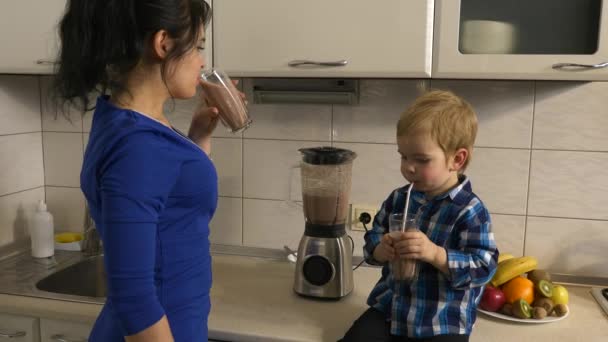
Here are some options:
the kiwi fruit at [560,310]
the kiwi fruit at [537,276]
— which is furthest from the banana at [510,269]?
the kiwi fruit at [560,310]

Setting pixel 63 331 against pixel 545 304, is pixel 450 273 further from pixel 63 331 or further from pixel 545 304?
pixel 63 331

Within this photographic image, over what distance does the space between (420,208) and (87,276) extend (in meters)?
1.15

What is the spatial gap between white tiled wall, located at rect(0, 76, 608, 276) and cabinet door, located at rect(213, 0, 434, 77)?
0.36 meters

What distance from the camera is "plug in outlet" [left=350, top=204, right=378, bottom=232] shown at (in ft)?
5.67

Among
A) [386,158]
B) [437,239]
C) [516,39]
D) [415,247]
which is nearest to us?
[415,247]

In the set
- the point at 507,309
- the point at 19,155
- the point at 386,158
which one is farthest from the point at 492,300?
the point at 19,155

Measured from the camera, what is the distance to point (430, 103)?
1.12 metres

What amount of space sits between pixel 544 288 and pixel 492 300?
0.50 feet

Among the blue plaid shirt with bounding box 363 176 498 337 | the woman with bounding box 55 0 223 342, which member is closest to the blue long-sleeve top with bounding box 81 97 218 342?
the woman with bounding box 55 0 223 342

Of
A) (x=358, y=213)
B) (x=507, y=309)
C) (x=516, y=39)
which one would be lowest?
(x=507, y=309)

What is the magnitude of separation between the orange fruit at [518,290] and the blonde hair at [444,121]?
46cm

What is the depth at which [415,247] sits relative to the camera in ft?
3.55

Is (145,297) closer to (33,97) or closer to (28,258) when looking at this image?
(28,258)

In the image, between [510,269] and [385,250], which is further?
[510,269]
